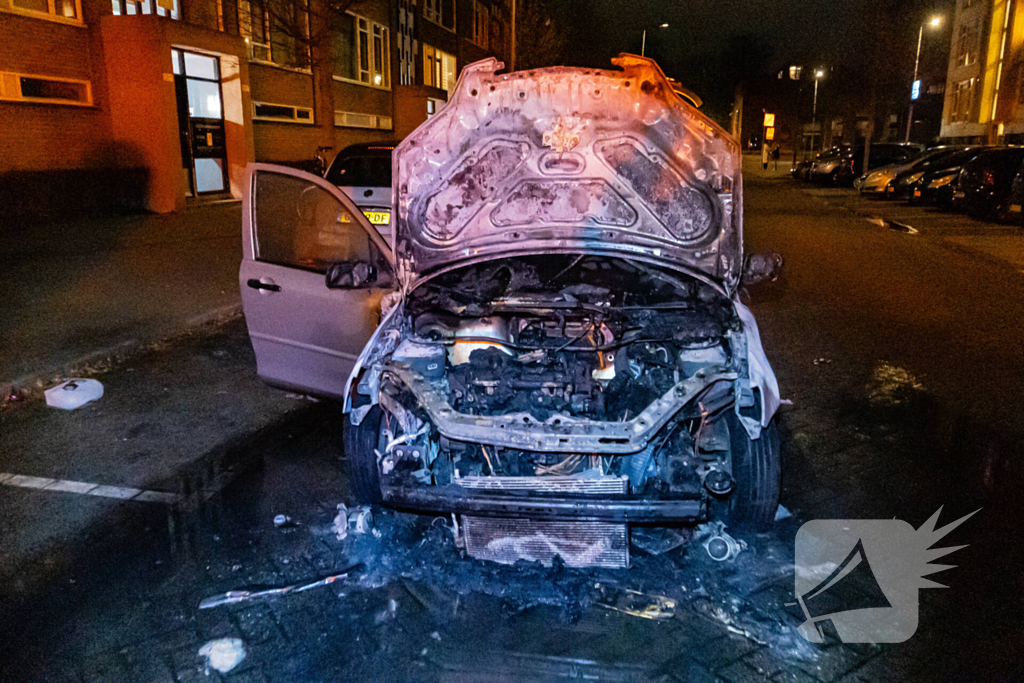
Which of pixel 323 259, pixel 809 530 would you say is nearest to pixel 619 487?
pixel 809 530

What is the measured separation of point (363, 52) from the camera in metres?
29.2

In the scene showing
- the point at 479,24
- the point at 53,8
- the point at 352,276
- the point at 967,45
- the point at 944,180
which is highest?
the point at 479,24

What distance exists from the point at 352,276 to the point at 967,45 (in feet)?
161

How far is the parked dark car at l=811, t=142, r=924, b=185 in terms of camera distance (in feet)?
102

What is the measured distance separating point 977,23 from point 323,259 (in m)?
47.5

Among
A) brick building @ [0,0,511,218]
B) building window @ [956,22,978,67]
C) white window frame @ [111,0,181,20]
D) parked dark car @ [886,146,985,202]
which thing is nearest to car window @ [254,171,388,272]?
brick building @ [0,0,511,218]

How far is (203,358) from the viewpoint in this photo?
7.09 m

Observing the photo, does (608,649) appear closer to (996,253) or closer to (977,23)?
(996,253)

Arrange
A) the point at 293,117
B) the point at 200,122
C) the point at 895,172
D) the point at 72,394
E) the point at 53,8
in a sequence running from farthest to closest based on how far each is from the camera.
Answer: the point at 895,172 < the point at 293,117 < the point at 200,122 < the point at 53,8 < the point at 72,394

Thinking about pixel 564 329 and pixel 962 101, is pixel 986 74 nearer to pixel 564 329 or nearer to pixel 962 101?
pixel 962 101

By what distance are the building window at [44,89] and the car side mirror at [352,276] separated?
523 inches

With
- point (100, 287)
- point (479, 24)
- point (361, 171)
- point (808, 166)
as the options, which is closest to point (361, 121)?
point (808, 166)

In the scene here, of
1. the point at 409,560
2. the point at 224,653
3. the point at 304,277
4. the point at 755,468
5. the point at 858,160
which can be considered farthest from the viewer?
the point at 858,160

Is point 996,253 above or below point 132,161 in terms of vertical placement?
below
